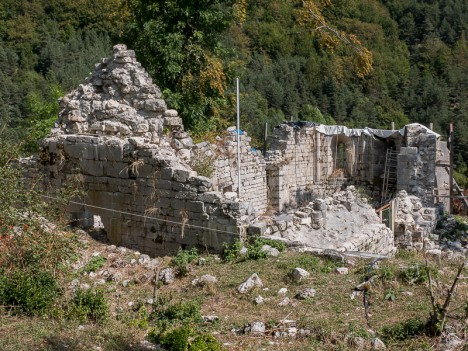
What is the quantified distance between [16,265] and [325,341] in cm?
383

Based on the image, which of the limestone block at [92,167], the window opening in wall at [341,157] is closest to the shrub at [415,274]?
the limestone block at [92,167]

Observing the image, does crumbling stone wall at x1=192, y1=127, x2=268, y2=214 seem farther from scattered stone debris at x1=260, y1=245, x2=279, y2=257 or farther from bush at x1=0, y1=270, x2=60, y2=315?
bush at x1=0, y1=270, x2=60, y2=315

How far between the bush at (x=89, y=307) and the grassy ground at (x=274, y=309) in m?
0.08

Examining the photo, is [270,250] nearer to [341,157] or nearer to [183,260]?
[183,260]

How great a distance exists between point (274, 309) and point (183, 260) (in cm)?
209

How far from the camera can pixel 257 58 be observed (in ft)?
166

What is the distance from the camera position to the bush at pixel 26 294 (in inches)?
287

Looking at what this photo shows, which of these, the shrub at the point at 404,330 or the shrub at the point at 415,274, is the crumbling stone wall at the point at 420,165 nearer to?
the shrub at the point at 415,274

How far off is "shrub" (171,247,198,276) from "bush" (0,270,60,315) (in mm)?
1759

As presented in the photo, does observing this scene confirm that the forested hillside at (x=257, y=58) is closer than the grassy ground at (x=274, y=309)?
No

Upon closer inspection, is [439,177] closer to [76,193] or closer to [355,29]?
[76,193]

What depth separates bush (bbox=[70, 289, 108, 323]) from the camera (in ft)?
23.5

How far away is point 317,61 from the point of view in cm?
5125

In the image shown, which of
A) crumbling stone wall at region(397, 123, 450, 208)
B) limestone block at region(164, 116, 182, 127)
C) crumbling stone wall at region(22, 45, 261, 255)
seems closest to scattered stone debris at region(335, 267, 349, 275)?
crumbling stone wall at region(22, 45, 261, 255)
